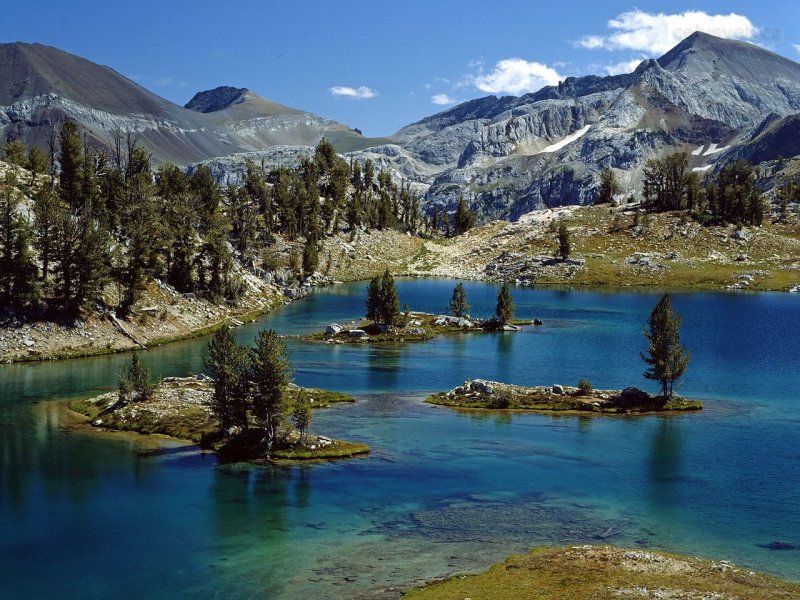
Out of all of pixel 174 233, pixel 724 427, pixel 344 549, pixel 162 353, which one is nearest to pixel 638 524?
pixel 344 549

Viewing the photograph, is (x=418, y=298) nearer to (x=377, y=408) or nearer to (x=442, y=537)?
(x=377, y=408)

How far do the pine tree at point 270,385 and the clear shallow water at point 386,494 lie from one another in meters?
5.66

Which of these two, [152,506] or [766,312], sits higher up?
[766,312]

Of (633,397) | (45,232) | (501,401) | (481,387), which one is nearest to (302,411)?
(501,401)

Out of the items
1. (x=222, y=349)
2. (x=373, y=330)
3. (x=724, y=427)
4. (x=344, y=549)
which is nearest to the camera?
(x=344, y=549)

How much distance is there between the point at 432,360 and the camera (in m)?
118

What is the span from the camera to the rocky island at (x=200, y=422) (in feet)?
228

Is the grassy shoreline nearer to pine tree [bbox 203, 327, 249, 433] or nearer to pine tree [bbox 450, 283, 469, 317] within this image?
pine tree [bbox 203, 327, 249, 433]

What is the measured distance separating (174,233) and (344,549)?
354 ft

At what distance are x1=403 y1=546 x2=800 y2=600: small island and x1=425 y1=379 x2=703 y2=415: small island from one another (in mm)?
42126

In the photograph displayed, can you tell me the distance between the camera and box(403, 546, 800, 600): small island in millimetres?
40562

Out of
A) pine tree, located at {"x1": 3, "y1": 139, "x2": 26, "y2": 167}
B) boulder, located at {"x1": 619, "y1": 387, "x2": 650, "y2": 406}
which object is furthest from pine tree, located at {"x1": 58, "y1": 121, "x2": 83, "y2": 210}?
boulder, located at {"x1": 619, "y1": 387, "x2": 650, "y2": 406}

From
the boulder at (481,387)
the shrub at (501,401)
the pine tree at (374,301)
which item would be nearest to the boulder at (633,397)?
the shrub at (501,401)

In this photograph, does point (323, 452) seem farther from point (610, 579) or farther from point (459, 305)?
point (459, 305)
